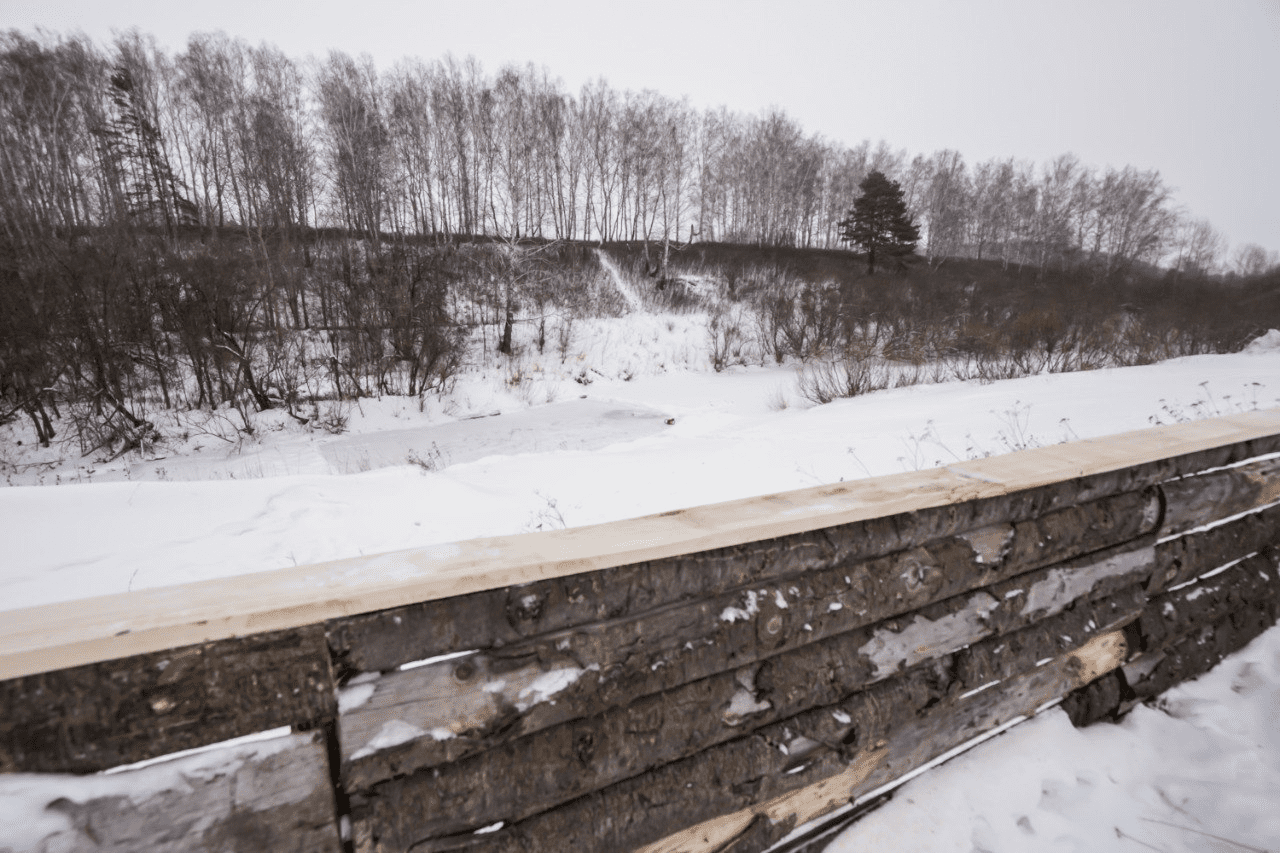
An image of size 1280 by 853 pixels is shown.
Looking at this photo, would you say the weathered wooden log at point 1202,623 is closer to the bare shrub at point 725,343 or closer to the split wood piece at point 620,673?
the split wood piece at point 620,673

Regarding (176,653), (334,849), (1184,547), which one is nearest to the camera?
(176,653)

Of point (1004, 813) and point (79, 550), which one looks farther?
point (79, 550)

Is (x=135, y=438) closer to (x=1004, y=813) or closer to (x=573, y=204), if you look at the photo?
(x=1004, y=813)

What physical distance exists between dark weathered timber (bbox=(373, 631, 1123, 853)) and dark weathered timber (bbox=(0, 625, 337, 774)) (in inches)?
14.8

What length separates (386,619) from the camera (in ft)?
3.42

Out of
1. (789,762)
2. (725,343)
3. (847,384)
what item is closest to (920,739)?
(789,762)

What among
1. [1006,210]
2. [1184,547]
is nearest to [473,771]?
[1184,547]

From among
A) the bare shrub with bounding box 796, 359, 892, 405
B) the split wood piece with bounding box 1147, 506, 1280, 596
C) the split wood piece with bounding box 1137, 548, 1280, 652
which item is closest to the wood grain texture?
the split wood piece with bounding box 1147, 506, 1280, 596

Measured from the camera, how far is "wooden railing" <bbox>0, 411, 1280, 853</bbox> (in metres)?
0.86

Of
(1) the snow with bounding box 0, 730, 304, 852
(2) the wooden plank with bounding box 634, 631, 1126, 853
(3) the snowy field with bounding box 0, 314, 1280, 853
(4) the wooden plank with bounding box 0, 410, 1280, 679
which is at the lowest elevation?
(3) the snowy field with bounding box 0, 314, 1280, 853

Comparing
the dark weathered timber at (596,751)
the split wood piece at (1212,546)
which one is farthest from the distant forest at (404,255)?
the dark weathered timber at (596,751)

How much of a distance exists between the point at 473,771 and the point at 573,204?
30.7 m

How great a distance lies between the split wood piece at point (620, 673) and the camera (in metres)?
1.07

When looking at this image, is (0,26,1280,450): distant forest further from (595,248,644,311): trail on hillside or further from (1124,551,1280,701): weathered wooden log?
(1124,551,1280,701): weathered wooden log
